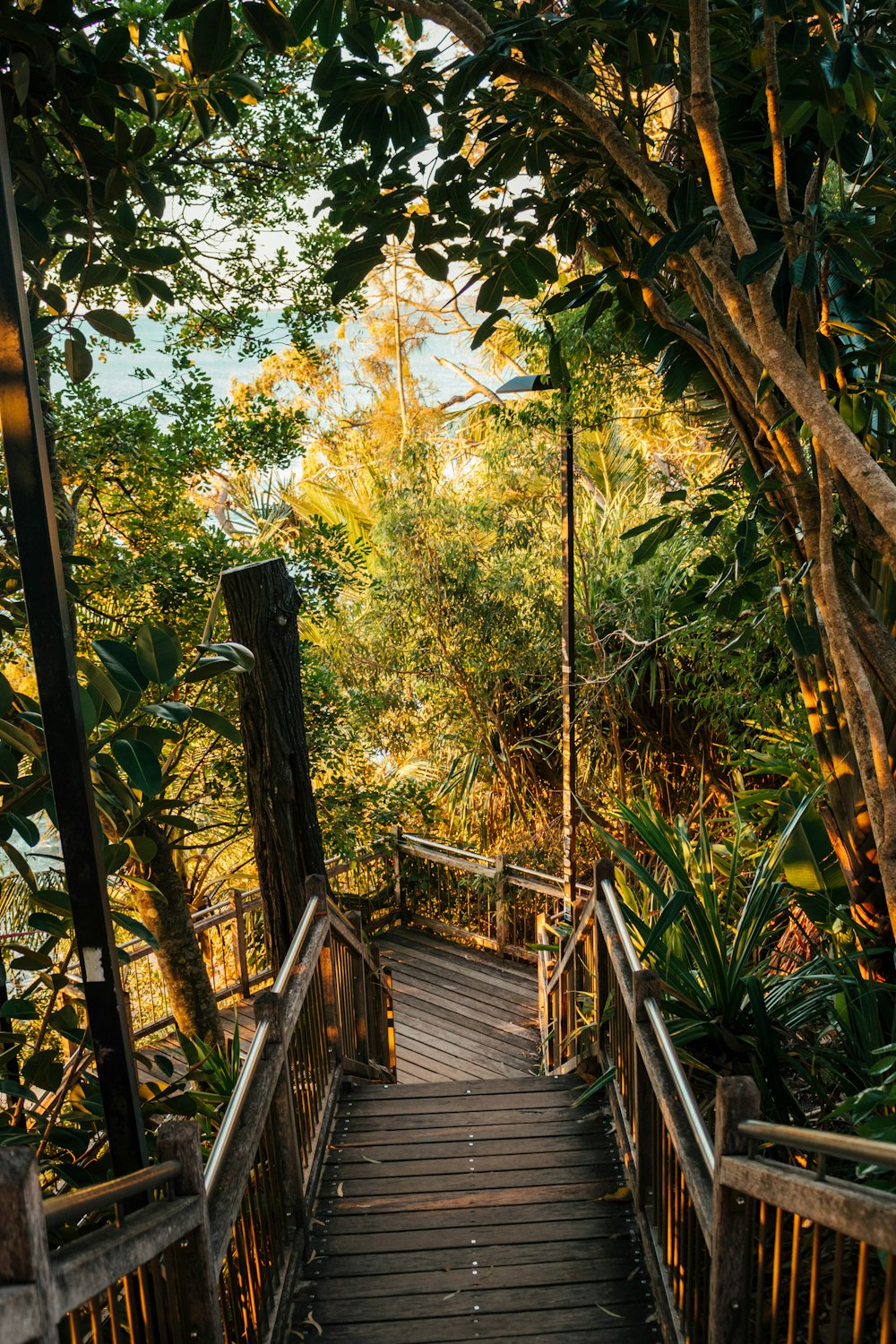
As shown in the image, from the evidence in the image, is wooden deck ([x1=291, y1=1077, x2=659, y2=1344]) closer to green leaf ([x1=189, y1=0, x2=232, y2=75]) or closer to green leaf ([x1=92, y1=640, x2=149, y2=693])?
green leaf ([x1=92, y1=640, x2=149, y2=693])

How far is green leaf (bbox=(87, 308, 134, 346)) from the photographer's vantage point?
8.15 ft

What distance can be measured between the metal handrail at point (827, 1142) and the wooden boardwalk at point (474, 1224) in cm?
108

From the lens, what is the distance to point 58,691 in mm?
1778

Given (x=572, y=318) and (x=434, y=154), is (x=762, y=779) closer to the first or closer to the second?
(x=572, y=318)

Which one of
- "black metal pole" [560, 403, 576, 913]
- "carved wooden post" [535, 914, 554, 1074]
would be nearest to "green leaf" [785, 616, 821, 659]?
"carved wooden post" [535, 914, 554, 1074]

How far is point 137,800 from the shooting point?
2.56 metres

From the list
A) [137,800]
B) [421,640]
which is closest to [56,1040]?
[137,800]

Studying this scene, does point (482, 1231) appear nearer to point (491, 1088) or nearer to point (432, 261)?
point (491, 1088)

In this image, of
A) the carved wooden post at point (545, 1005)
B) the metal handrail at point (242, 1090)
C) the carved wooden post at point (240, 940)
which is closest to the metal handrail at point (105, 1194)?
the metal handrail at point (242, 1090)

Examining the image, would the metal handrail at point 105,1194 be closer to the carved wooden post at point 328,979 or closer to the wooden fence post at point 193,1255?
the wooden fence post at point 193,1255

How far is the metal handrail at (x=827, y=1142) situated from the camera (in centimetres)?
151

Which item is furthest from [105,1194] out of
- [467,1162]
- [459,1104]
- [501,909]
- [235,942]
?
[501,909]

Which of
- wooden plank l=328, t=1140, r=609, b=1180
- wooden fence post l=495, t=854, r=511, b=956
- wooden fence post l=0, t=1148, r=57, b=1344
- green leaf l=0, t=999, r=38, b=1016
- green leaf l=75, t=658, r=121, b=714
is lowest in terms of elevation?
wooden fence post l=495, t=854, r=511, b=956

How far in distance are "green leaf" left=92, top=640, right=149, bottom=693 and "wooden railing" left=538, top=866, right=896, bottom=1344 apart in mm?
1444
